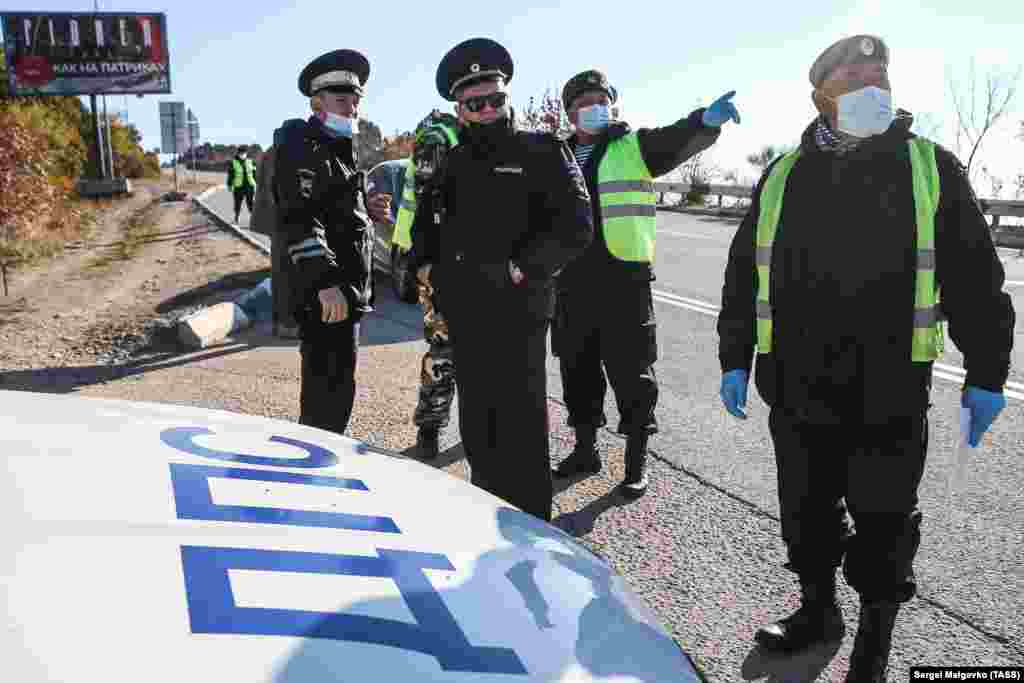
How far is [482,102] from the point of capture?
2807 millimetres

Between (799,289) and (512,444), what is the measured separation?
1132mm

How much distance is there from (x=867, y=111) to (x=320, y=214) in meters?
2.01

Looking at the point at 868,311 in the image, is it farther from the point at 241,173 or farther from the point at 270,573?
the point at 241,173

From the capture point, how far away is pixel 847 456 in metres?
2.40

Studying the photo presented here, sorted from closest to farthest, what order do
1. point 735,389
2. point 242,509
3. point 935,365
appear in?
point 242,509 → point 735,389 → point 935,365

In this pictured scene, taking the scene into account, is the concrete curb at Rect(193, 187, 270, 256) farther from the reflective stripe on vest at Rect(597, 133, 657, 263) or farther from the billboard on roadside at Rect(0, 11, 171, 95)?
the reflective stripe on vest at Rect(597, 133, 657, 263)

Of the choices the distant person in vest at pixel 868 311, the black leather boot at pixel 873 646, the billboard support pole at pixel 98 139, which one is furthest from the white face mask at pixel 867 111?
the billboard support pole at pixel 98 139

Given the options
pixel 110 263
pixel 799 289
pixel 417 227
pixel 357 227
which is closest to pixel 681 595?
pixel 799 289

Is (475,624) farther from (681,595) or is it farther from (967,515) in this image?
(967,515)

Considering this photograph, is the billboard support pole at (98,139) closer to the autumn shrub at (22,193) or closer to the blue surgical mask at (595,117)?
the autumn shrub at (22,193)

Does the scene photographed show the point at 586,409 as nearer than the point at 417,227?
No

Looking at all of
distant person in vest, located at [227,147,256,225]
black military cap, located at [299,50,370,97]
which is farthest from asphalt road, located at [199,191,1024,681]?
distant person in vest, located at [227,147,256,225]

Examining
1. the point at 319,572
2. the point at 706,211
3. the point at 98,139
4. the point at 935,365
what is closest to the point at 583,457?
the point at 319,572

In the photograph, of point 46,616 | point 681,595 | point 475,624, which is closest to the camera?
point 46,616
